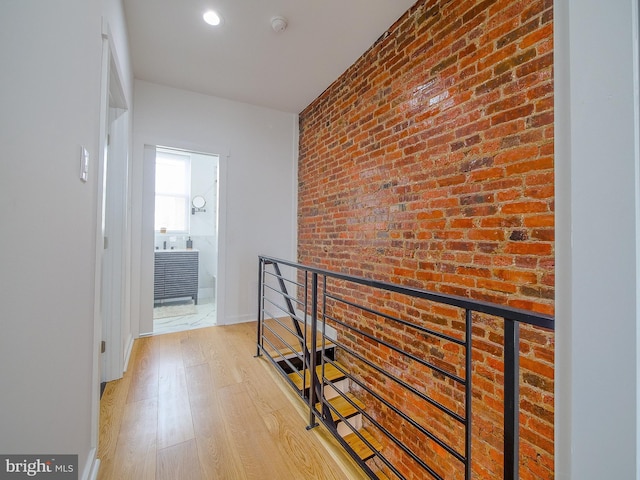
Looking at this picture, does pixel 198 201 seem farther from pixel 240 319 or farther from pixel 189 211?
pixel 240 319

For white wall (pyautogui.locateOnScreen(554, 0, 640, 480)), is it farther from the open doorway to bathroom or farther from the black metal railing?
the open doorway to bathroom

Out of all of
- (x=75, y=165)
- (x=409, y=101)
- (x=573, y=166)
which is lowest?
(x=573, y=166)

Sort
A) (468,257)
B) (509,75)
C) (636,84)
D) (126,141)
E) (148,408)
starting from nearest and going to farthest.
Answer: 1. (636,84)
2. (509,75)
3. (468,257)
4. (148,408)
5. (126,141)

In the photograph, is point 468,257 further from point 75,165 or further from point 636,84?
point 75,165

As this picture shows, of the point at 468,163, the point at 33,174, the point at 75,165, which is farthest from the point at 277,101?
the point at 33,174

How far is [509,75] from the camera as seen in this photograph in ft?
4.45

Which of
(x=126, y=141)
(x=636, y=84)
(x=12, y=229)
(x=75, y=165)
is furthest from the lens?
(x=126, y=141)

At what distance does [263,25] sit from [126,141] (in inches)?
55.0

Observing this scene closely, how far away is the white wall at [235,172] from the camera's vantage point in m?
2.83

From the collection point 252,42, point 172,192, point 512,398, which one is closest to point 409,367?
point 512,398

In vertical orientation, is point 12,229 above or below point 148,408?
above

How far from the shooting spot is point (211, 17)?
201cm

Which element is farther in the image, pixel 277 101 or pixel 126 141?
pixel 277 101

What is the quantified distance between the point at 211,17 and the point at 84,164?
5.63 feet
